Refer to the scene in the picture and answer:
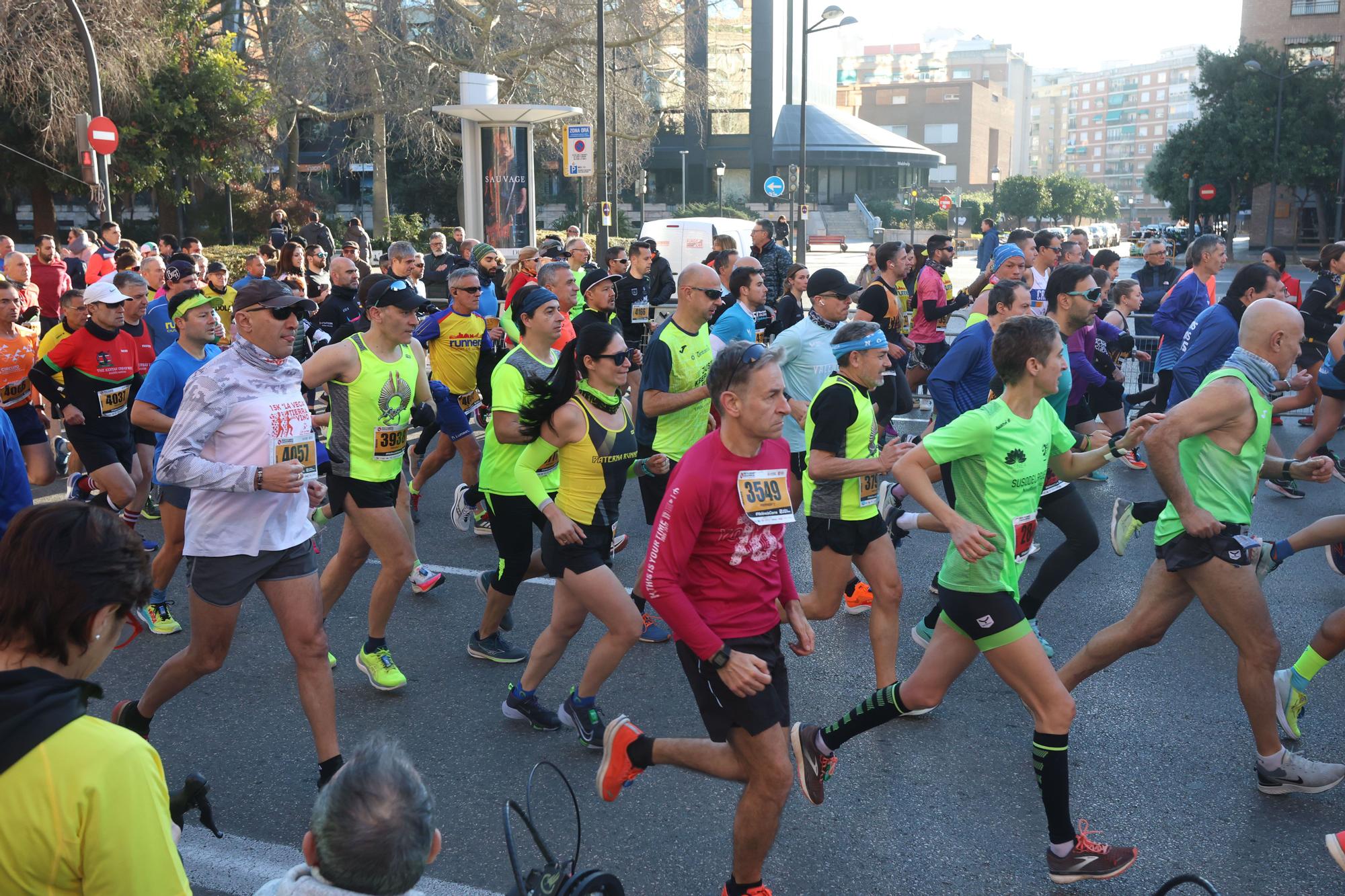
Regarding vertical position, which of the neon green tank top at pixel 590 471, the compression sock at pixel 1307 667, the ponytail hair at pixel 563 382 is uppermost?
the ponytail hair at pixel 563 382

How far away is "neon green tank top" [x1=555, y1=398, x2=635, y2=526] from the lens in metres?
4.76

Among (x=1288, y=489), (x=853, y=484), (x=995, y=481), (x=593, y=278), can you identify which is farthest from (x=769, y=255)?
(x=995, y=481)

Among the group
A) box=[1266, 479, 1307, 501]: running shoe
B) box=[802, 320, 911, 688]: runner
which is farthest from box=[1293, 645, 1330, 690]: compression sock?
box=[1266, 479, 1307, 501]: running shoe

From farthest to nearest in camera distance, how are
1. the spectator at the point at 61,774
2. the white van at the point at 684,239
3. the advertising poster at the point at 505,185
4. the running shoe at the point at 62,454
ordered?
the white van at the point at 684,239, the advertising poster at the point at 505,185, the running shoe at the point at 62,454, the spectator at the point at 61,774

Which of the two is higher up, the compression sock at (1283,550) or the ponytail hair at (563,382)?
the ponytail hair at (563,382)

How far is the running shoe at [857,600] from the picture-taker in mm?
6496

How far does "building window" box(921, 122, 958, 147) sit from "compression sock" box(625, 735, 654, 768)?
13570 cm

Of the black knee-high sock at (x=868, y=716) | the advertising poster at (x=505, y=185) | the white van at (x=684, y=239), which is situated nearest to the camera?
the black knee-high sock at (x=868, y=716)

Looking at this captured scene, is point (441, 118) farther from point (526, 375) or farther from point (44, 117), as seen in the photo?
point (526, 375)

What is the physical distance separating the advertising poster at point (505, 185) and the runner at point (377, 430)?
19000 mm

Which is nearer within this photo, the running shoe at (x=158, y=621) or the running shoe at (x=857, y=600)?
the running shoe at (x=158, y=621)

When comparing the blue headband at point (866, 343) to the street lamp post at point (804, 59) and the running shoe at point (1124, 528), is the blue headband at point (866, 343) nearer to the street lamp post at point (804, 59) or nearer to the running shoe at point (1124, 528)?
the running shoe at point (1124, 528)

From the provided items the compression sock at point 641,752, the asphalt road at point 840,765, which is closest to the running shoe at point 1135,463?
the asphalt road at point 840,765

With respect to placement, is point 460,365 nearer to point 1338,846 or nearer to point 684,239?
point 1338,846
